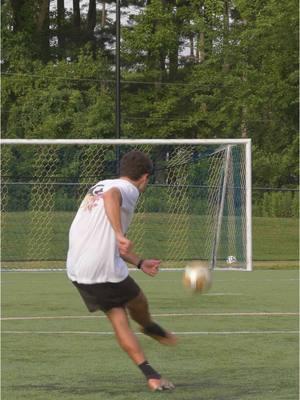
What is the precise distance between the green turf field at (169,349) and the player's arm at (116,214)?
99 centimetres

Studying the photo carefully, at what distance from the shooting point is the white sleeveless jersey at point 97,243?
8367 mm

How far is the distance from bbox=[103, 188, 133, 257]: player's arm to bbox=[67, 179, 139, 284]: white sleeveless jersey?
0.08 metres

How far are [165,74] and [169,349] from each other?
137ft

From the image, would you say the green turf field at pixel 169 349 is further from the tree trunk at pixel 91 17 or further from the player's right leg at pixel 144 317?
the tree trunk at pixel 91 17

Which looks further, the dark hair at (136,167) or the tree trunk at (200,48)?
the tree trunk at (200,48)

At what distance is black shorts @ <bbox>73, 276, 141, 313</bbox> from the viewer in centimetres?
843

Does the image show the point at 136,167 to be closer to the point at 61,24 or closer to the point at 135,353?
the point at 135,353

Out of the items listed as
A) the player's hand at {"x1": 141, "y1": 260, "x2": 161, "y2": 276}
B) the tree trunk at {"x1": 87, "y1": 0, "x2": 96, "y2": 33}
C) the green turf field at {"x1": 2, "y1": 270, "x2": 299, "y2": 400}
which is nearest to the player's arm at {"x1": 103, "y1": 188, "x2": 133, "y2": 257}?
the player's hand at {"x1": 141, "y1": 260, "x2": 161, "y2": 276}

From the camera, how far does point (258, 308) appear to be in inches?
581

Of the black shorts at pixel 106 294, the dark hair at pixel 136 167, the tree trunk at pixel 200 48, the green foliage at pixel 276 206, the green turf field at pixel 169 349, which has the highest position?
the tree trunk at pixel 200 48

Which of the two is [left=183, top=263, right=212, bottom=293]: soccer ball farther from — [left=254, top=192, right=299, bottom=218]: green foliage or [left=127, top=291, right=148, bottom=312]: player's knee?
[left=254, top=192, right=299, bottom=218]: green foliage

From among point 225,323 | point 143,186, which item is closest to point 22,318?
point 225,323

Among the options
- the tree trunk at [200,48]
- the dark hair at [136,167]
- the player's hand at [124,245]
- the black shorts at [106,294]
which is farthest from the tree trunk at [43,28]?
the player's hand at [124,245]

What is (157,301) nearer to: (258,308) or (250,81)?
(258,308)
